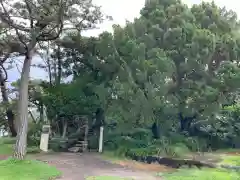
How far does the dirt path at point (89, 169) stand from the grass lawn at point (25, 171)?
1.50 ft

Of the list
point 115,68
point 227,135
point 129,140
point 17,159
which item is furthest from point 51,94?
point 227,135

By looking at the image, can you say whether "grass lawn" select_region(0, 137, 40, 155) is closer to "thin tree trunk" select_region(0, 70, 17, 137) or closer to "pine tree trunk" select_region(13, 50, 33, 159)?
"thin tree trunk" select_region(0, 70, 17, 137)

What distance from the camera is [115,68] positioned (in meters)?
16.5

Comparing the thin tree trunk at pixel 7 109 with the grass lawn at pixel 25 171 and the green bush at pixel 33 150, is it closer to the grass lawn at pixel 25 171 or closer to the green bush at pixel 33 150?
the green bush at pixel 33 150

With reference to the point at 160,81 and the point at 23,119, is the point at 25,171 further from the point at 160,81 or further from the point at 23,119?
the point at 160,81

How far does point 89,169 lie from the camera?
1088 centimetres

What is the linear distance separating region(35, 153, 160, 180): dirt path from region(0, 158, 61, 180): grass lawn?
0.46 meters

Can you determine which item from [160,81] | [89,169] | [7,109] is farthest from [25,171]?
[7,109]

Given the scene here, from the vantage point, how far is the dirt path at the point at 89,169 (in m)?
9.74

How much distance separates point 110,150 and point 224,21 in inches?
377

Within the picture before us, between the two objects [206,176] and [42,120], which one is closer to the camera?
[206,176]

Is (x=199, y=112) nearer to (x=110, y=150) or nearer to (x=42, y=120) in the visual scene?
(x=110, y=150)

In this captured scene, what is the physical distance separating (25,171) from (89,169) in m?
2.23

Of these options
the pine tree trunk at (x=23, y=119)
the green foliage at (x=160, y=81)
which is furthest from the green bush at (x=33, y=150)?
the pine tree trunk at (x=23, y=119)
